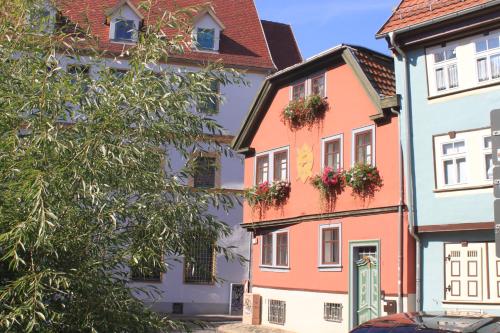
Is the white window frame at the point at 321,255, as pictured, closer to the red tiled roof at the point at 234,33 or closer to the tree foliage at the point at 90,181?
the tree foliage at the point at 90,181

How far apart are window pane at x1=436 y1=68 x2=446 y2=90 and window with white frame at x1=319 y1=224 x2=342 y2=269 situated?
4.89 metres

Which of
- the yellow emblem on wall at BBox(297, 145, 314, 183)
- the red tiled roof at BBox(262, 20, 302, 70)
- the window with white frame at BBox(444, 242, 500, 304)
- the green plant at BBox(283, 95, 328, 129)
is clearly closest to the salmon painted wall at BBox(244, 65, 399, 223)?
the yellow emblem on wall at BBox(297, 145, 314, 183)

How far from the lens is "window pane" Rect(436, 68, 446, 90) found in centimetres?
1650

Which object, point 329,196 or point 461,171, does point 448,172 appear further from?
point 329,196

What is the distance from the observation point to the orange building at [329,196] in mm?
17312

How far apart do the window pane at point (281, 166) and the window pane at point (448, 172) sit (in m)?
6.53

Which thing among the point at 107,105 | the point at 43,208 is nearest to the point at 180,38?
the point at 107,105

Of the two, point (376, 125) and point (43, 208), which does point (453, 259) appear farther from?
point (43, 208)

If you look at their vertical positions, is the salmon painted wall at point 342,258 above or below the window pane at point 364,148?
below

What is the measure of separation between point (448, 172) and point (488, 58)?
285 cm

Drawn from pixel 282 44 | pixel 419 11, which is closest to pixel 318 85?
pixel 419 11

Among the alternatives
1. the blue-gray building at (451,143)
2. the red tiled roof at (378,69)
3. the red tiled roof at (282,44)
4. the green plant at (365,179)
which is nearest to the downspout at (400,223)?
the blue-gray building at (451,143)

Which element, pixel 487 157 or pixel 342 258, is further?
pixel 342 258

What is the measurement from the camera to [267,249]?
2270 cm
